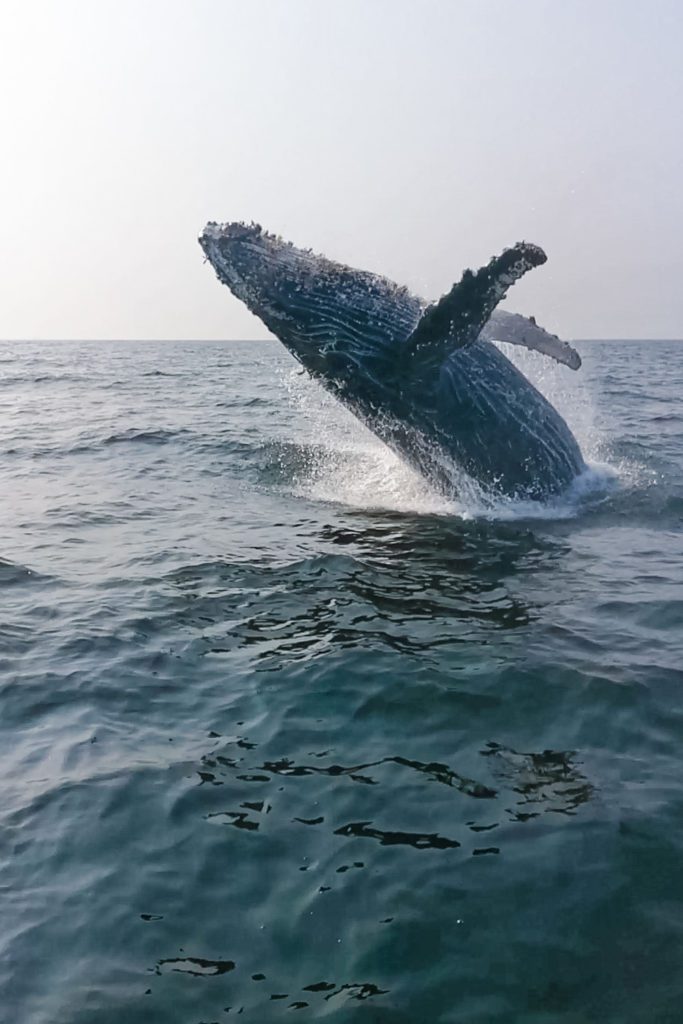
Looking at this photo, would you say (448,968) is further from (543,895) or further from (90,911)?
(90,911)

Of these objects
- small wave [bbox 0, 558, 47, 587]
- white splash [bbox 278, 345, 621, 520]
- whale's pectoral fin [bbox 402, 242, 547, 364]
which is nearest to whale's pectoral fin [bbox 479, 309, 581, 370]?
white splash [bbox 278, 345, 621, 520]

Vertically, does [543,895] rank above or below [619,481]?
below

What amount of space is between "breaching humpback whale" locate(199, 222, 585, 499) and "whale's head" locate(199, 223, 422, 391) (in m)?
0.01

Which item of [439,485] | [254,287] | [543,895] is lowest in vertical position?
[543,895]

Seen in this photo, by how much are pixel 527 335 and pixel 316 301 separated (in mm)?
3116

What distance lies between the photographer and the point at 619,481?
543 inches

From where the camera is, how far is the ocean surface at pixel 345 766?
13.9 ft

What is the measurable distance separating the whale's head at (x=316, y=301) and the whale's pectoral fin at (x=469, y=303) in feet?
2.63

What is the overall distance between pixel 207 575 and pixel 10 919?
5.20 meters

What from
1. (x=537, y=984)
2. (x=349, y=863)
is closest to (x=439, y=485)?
(x=349, y=863)

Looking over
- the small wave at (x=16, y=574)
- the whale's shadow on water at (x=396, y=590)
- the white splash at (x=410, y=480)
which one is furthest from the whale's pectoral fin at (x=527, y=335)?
the small wave at (x=16, y=574)

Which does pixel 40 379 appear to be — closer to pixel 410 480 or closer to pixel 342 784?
pixel 410 480

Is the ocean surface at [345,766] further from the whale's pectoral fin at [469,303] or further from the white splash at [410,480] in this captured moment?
the whale's pectoral fin at [469,303]

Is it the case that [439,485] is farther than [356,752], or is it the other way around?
[439,485]
